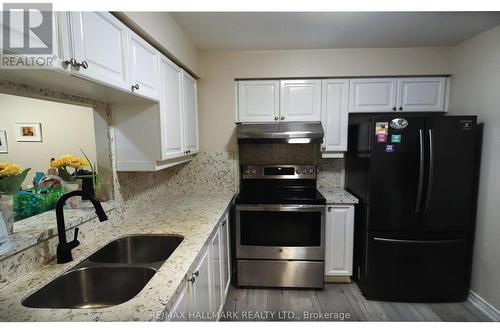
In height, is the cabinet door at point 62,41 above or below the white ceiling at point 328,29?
below

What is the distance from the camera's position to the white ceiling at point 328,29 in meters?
1.76

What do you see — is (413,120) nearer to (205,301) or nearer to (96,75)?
(205,301)

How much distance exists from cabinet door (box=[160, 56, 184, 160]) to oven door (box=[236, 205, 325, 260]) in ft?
2.72

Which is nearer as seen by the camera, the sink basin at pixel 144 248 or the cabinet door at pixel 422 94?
the sink basin at pixel 144 248

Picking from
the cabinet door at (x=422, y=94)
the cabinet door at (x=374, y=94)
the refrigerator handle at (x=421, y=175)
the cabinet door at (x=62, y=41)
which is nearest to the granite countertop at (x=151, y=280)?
the cabinet door at (x=62, y=41)

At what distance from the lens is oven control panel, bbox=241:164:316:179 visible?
263 cm

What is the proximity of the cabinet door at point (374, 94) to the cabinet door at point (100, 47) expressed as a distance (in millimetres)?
2136

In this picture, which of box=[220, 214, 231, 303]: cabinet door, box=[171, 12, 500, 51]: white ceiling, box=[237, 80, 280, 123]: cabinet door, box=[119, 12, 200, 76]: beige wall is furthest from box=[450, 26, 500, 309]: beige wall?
box=[119, 12, 200, 76]: beige wall

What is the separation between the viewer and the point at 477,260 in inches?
82.1

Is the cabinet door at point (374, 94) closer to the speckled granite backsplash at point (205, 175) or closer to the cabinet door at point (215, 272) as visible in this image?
the speckled granite backsplash at point (205, 175)

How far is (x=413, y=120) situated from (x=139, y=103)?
2.16 meters

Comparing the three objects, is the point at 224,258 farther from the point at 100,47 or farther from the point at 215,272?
the point at 100,47

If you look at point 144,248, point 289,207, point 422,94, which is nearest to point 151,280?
point 144,248
